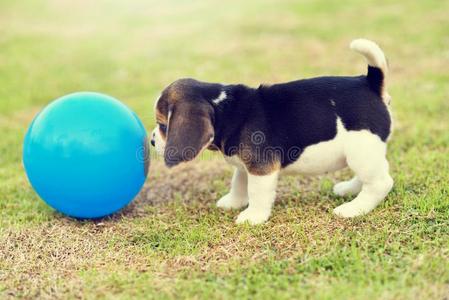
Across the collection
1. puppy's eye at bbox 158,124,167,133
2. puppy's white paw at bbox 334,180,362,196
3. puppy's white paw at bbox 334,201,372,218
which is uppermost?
puppy's eye at bbox 158,124,167,133

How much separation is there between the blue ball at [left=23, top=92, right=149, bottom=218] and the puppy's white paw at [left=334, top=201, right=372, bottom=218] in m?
Result: 1.79

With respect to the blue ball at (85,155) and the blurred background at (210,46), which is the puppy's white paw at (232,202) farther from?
the blurred background at (210,46)

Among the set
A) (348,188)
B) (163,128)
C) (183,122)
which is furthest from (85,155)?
(348,188)

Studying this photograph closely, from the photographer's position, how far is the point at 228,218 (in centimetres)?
511

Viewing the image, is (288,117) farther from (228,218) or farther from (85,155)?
(85,155)

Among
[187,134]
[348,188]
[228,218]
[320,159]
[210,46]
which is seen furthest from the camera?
[210,46]

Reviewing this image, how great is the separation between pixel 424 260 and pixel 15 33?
520 inches

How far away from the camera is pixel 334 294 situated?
11.9ft

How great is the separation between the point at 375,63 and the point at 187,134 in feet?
5.39

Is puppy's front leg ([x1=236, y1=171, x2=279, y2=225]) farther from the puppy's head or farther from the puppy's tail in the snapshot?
the puppy's tail

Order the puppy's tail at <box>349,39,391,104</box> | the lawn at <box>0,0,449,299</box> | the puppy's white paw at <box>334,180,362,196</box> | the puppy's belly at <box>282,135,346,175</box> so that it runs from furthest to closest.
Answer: the puppy's white paw at <box>334,180,362,196</box> → the puppy's belly at <box>282,135,346,175</box> → the puppy's tail at <box>349,39,391,104</box> → the lawn at <box>0,0,449,299</box>

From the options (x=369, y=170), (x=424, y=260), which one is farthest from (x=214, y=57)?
(x=424, y=260)

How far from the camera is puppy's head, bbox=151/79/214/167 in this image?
→ 4461 millimetres

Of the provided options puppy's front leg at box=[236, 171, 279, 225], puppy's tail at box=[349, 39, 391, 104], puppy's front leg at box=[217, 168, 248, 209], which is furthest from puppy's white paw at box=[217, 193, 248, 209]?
puppy's tail at box=[349, 39, 391, 104]
